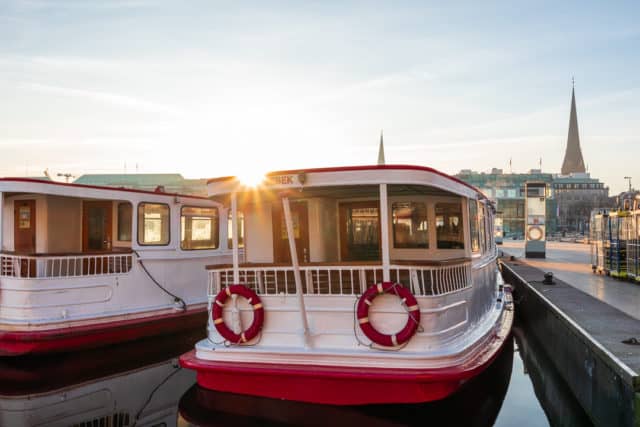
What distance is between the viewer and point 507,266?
2312cm

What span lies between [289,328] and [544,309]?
6858 mm

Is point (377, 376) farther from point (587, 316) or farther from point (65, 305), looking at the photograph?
point (65, 305)

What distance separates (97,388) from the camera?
10117 mm

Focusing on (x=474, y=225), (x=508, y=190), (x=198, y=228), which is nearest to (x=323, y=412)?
(x=474, y=225)

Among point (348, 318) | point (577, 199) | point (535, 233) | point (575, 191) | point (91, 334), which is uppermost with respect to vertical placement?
point (575, 191)

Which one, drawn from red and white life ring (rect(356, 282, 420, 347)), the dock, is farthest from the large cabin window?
the dock

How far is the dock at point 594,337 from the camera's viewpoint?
21.5 feet

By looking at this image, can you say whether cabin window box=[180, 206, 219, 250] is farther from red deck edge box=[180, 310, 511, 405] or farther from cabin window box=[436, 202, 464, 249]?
cabin window box=[436, 202, 464, 249]

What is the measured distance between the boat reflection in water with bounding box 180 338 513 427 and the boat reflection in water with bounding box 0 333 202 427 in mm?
534

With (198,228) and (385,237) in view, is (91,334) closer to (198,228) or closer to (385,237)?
(198,228)

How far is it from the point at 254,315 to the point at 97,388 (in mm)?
3939

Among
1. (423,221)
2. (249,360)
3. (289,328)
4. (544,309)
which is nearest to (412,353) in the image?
(289,328)

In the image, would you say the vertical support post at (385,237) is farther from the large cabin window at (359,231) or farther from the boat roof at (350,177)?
the large cabin window at (359,231)

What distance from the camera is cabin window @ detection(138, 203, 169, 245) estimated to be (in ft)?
43.6
